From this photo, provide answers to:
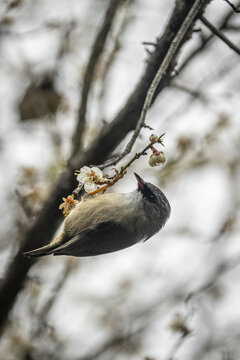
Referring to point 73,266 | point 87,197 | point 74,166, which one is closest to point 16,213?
point 73,266

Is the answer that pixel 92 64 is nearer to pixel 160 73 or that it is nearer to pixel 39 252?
pixel 39 252

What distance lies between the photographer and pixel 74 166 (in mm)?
4023

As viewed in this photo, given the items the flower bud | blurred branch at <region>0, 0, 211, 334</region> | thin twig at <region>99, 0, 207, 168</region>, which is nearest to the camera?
thin twig at <region>99, 0, 207, 168</region>

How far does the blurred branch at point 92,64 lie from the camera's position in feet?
14.1

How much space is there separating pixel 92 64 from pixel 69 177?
1508 mm

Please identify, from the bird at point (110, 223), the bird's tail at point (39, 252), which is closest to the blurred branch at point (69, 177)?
the bird at point (110, 223)

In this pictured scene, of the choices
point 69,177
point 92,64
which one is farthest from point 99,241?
point 92,64

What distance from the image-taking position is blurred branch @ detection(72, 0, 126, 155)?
14.1 feet

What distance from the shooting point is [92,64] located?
15.2 ft

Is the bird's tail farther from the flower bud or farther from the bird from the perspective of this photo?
the flower bud

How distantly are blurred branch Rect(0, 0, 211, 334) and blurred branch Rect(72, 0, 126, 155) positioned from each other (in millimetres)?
737

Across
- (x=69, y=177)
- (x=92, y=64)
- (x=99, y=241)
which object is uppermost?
(x=92, y=64)

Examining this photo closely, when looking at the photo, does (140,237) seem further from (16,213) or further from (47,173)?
(16,213)

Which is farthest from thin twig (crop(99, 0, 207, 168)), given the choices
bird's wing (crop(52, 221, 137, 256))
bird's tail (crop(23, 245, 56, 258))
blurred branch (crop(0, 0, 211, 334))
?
bird's tail (crop(23, 245, 56, 258))
